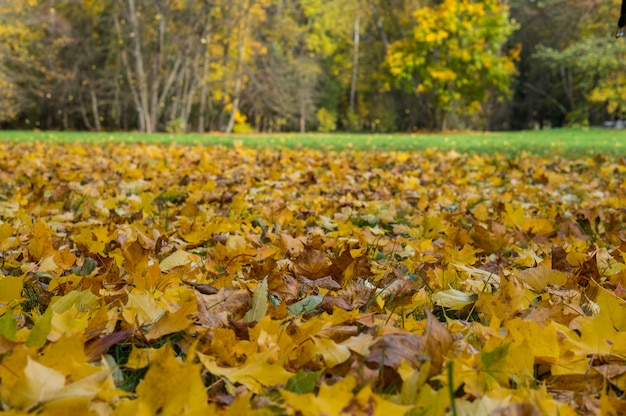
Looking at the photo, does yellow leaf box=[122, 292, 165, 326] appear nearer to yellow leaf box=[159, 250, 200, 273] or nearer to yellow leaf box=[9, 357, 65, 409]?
yellow leaf box=[9, 357, 65, 409]

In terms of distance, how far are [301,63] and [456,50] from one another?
9.40 m

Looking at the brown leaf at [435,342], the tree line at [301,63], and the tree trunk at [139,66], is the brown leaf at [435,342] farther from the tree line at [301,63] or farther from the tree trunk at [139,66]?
the tree trunk at [139,66]

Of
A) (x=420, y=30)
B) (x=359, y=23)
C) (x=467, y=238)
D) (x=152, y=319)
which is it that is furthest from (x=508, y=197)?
(x=359, y=23)

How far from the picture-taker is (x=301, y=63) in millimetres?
32344

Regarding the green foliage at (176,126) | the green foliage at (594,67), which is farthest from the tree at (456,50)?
the green foliage at (176,126)

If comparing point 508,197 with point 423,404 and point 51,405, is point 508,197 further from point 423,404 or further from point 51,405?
point 51,405

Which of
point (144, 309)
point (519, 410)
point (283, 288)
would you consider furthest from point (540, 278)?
point (144, 309)

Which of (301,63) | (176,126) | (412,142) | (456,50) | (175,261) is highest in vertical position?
(456,50)

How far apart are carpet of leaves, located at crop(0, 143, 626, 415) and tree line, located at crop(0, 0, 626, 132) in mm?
21436

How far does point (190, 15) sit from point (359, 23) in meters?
13.4

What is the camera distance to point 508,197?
4000mm

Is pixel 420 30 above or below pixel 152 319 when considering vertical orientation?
above

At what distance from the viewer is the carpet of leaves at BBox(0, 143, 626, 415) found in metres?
0.83

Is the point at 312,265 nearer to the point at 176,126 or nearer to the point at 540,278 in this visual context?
the point at 540,278
